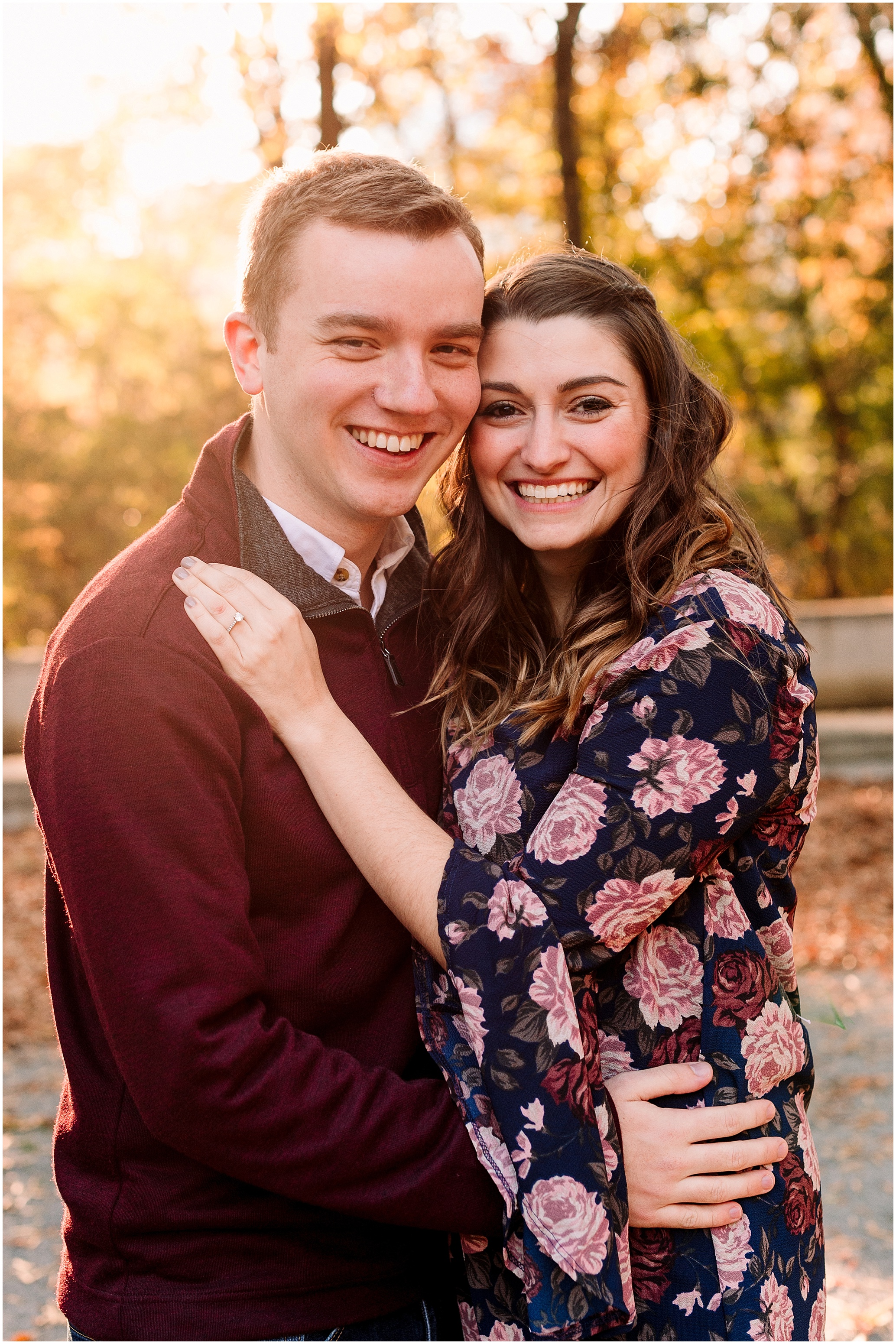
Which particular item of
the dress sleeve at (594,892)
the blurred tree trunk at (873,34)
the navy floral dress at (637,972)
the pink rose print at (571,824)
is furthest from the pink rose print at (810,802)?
the blurred tree trunk at (873,34)

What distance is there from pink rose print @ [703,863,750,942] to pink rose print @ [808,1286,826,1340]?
2.23ft

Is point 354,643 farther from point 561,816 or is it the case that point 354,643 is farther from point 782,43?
point 782,43

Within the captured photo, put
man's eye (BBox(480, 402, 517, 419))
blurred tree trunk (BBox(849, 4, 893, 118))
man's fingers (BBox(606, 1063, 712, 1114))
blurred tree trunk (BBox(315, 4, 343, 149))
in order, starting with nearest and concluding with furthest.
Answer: man's fingers (BBox(606, 1063, 712, 1114)) → man's eye (BBox(480, 402, 517, 419)) → blurred tree trunk (BBox(315, 4, 343, 149)) → blurred tree trunk (BBox(849, 4, 893, 118))

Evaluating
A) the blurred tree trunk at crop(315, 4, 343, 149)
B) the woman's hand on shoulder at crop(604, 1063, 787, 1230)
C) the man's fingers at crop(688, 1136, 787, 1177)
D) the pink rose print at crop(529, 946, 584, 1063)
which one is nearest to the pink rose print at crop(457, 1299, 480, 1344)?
the woman's hand on shoulder at crop(604, 1063, 787, 1230)

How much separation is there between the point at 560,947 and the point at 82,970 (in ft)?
2.78

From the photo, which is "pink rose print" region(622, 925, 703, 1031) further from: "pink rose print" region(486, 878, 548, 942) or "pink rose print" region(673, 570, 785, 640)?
"pink rose print" region(673, 570, 785, 640)

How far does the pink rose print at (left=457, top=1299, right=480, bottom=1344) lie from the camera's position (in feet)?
6.73

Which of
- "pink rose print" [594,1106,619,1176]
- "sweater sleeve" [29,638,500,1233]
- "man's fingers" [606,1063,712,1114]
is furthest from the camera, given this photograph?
"man's fingers" [606,1063,712,1114]

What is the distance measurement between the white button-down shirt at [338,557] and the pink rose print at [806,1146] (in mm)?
1263

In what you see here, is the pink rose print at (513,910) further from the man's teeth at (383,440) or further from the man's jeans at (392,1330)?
the man's teeth at (383,440)

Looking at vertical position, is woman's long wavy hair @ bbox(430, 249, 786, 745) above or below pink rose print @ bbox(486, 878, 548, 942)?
above

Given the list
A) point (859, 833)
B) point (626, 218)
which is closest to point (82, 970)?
point (859, 833)

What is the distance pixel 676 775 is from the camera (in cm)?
184

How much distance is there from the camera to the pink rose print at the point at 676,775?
1.84m
